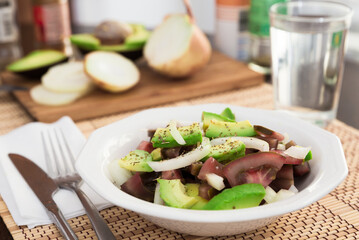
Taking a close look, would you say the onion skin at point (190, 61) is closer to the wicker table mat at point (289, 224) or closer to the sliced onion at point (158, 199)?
the wicker table mat at point (289, 224)

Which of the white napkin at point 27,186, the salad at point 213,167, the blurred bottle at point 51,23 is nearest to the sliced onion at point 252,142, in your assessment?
the salad at point 213,167

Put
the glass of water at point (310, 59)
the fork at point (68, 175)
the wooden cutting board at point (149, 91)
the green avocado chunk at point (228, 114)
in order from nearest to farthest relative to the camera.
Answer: the fork at point (68, 175) → the green avocado chunk at point (228, 114) → the glass of water at point (310, 59) → the wooden cutting board at point (149, 91)

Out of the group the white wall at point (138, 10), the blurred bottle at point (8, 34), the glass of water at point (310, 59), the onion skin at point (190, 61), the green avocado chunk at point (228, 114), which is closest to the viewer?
the green avocado chunk at point (228, 114)

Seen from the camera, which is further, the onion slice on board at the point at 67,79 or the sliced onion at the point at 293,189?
the onion slice on board at the point at 67,79

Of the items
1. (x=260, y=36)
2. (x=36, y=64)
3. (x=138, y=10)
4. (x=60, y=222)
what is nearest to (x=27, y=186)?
(x=60, y=222)

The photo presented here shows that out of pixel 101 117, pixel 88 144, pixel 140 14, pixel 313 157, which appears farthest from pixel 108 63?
pixel 140 14

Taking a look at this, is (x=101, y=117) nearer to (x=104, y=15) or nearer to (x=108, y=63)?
(x=108, y=63)
